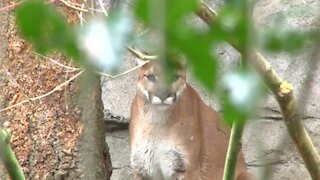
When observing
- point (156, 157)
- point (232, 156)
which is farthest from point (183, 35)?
point (156, 157)

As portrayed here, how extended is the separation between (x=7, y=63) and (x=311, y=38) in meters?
3.03

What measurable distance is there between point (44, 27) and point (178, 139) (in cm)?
406

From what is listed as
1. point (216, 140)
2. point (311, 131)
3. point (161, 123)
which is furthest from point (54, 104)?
point (311, 131)

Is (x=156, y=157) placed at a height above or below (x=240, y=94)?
above

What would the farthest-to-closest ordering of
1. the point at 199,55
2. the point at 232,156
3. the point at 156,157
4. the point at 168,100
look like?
the point at 156,157, the point at 168,100, the point at 232,156, the point at 199,55

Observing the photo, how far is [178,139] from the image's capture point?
15.3ft

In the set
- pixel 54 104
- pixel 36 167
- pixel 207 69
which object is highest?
pixel 54 104

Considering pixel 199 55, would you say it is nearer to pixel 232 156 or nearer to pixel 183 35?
pixel 183 35

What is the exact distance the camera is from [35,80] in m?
3.79

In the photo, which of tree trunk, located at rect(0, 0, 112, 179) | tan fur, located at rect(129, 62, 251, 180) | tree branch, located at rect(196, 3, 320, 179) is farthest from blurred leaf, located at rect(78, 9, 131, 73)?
tan fur, located at rect(129, 62, 251, 180)

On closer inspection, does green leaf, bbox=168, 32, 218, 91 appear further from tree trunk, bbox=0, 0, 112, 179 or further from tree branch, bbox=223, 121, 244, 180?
tree trunk, bbox=0, 0, 112, 179

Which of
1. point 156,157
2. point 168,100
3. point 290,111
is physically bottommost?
point 290,111

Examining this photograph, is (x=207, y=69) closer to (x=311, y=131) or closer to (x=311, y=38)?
(x=311, y=38)

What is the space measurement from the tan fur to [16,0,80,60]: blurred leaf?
12.8 ft
